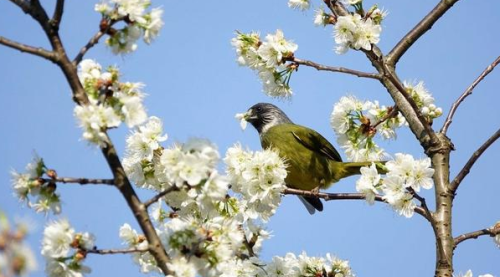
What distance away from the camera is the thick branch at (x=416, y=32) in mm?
6316

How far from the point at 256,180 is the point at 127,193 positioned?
78.0 inches

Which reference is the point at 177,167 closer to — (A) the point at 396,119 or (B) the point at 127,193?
(B) the point at 127,193

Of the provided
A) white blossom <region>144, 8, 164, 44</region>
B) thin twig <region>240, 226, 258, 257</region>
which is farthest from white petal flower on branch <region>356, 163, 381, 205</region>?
white blossom <region>144, 8, 164, 44</region>

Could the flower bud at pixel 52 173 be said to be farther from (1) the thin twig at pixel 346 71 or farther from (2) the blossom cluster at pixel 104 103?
(1) the thin twig at pixel 346 71

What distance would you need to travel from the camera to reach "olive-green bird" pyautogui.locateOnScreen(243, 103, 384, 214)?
25.0 ft

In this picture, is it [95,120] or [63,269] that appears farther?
[63,269]

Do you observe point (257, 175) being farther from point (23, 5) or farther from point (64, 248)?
point (23, 5)

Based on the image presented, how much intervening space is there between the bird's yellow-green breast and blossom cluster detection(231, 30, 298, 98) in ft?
4.49

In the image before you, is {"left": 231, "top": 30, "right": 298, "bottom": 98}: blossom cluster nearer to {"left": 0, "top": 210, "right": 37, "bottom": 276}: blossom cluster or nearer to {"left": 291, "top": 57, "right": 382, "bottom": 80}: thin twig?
{"left": 291, "top": 57, "right": 382, "bottom": 80}: thin twig

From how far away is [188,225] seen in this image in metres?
3.66

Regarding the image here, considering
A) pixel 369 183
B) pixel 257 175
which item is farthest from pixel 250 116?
pixel 369 183

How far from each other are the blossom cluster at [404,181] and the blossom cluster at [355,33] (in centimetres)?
110

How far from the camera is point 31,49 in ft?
11.5

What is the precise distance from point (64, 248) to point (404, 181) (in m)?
2.59
